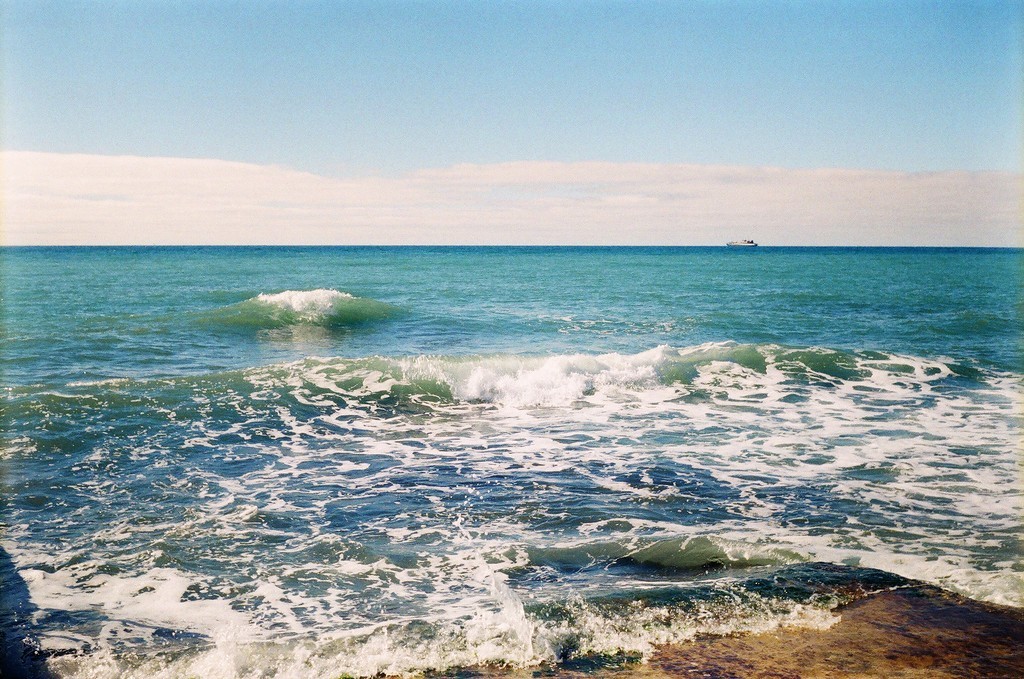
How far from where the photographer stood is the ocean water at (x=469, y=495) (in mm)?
5453

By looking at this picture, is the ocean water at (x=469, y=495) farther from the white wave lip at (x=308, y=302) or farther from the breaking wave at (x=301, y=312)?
the white wave lip at (x=308, y=302)

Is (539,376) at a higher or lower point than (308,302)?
lower

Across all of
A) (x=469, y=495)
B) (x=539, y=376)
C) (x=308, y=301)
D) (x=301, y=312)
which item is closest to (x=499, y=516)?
(x=469, y=495)

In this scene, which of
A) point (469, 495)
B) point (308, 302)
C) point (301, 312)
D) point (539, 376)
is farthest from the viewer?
point (308, 302)

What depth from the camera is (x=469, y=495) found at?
8617 mm

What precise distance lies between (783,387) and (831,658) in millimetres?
11276

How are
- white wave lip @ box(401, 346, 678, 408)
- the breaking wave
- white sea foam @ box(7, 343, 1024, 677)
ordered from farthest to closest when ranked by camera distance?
the breaking wave → white wave lip @ box(401, 346, 678, 408) → white sea foam @ box(7, 343, 1024, 677)

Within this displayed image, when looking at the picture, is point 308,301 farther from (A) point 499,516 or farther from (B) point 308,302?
(A) point 499,516

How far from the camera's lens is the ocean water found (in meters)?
5.45

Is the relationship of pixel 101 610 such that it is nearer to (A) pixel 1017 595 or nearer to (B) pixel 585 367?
(A) pixel 1017 595

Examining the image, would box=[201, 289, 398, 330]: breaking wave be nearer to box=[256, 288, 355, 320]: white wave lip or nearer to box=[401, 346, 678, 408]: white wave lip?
box=[256, 288, 355, 320]: white wave lip

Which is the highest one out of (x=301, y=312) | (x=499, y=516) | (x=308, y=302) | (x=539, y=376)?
(x=308, y=302)

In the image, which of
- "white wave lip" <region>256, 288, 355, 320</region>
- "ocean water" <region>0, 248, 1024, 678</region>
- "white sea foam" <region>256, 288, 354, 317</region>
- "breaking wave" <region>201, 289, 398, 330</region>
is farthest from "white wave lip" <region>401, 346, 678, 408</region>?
"white sea foam" <region>256, 288, 354, 317</region>

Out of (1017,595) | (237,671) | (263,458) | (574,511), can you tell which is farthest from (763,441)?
(237,671)
